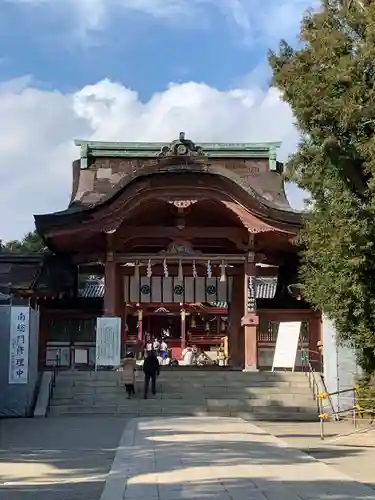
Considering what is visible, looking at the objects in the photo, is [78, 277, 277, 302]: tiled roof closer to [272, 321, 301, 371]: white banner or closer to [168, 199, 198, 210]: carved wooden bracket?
[272, 321, 301, 371]: white banner

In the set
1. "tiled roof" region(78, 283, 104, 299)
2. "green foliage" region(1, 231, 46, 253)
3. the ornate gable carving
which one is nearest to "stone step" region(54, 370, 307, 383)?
the ornate gable carving

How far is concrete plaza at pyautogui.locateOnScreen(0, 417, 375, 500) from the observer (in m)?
Result: 6.75

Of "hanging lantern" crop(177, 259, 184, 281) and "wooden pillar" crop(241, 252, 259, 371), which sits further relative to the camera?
"hanging lantern" crop(177, 259, 184, 281)

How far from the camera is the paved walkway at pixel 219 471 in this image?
6.58 meters

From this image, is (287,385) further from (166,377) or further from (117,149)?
(117,149)

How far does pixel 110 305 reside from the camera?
68.1ft

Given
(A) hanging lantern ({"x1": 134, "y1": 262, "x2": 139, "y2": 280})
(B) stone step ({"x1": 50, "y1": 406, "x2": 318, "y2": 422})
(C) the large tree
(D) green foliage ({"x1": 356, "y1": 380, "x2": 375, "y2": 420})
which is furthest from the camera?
(A) hanging lantern ({"x1": 134, "y1": 262, "x2": 139, "y2": 280})

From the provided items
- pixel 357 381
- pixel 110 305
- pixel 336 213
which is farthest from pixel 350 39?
pixel 110 305

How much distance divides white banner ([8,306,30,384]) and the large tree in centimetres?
711

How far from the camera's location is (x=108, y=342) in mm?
19719

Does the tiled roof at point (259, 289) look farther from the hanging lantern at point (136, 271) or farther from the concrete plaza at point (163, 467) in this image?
the concrete plaza at point (163, 467)

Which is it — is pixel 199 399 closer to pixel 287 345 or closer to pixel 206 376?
pixel 206 376

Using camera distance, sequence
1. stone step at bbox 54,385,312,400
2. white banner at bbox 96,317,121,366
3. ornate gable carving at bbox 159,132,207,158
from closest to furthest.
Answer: stone step at bbox 54,385,312,400
white banner at bbox 96,317,121,366
ornate gable carving at bbox 159,132,207,158

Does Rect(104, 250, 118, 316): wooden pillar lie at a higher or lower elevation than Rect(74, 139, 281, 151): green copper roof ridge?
lower
